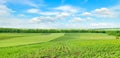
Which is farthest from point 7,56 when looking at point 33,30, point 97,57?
point 33,30

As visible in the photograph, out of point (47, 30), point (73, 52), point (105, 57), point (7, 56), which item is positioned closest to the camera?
point (105, 57)

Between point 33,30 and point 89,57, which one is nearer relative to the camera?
point 89,57

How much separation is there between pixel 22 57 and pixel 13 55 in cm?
174

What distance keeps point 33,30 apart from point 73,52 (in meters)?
58.5

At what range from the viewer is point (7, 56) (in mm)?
26297

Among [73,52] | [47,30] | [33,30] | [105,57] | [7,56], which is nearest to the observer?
[105,57]

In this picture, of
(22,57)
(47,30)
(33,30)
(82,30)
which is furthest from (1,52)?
(82,30)

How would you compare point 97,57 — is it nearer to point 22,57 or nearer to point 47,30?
point 22,57

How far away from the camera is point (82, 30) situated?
98125 mm

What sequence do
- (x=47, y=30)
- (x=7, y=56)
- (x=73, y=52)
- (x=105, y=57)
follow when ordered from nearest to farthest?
(x=105, y=57)
(x=7, y=56)
(x=73, y=52)
(x=47, y=30)

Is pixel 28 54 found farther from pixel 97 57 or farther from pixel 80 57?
pixel 97 57

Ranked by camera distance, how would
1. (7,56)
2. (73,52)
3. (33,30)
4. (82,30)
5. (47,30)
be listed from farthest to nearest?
(82,30) < (47,30) < (33,30) < (73,52) < (7,56)

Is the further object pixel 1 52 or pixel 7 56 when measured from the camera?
pixel 1 52

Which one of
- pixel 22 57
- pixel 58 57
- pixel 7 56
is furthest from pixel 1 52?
pixel 58 57
